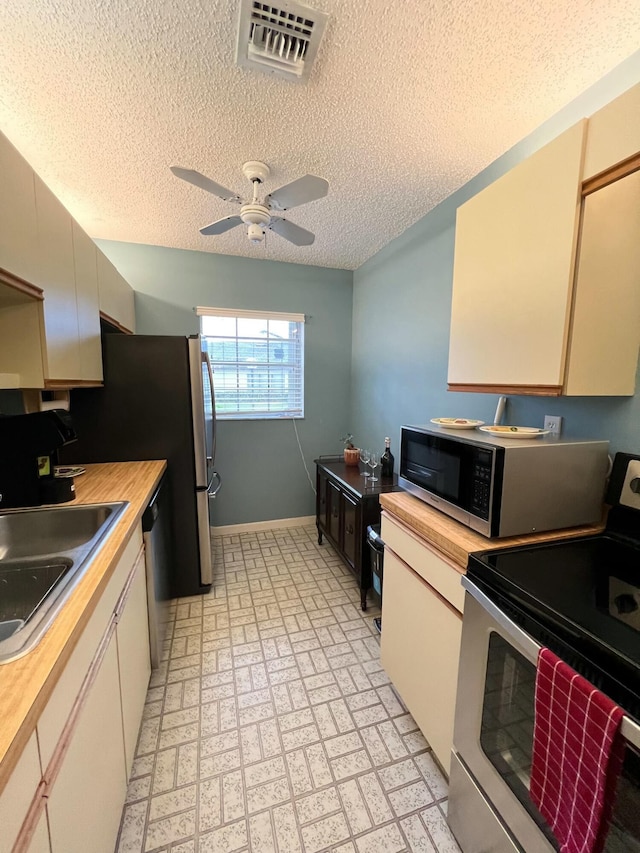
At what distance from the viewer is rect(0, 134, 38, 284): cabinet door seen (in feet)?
3.57

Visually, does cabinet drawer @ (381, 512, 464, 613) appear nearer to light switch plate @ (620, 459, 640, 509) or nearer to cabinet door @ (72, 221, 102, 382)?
light switch plate @ (620, 459, 640, 509)

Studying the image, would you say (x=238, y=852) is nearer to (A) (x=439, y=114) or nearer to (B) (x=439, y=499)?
(B) (x=439, y=499)

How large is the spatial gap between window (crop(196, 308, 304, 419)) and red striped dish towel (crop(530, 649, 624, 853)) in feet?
9.51

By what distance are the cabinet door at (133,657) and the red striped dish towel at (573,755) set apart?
1.20 metres

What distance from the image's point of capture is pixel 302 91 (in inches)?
52.4

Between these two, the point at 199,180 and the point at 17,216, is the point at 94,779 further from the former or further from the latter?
the point at 199,180

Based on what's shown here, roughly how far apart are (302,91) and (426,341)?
4.80ft

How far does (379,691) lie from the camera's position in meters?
1.65

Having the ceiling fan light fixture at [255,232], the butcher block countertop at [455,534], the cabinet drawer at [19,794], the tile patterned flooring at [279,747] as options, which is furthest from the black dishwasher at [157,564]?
the ceiling fan light fixture at [255,232]

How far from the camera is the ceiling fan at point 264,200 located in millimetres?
1464

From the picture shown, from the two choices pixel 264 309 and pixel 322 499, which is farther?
pixel 264 309

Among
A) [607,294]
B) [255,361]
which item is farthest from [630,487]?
[255,361]

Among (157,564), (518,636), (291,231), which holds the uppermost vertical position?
(291,231)

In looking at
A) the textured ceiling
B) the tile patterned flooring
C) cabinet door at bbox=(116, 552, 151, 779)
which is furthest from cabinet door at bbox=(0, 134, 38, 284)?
the tile patterned flooring
